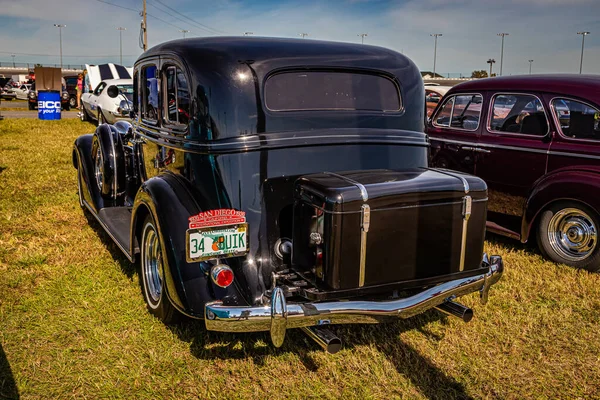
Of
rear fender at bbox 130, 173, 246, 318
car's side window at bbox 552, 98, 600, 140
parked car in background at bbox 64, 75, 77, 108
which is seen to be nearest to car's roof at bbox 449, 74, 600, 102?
car's side window at bbox 552, 98, 600, 140

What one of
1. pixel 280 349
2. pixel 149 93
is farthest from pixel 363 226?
pixel 149 93

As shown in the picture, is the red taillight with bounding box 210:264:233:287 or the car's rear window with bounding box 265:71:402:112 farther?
the car's rear window with bounding box 265:71:402:112

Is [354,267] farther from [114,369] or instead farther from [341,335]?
[114,369]

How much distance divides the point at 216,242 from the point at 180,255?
314mm

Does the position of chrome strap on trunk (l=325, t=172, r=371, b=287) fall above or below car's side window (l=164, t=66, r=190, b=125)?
below

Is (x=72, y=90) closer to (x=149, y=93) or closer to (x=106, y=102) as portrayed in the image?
(x=106, y=102)

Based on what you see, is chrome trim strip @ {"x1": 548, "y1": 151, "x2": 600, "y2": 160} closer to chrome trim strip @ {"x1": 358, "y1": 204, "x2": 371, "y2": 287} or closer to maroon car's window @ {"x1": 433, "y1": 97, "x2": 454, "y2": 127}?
maroon car's window @ {"x1": 433, "y1": 97, "x2": 454, "y2": 127}

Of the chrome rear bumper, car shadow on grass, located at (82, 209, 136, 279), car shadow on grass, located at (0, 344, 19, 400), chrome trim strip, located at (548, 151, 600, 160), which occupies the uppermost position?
chrome trim strip, located at (548, 151, 600, 160)

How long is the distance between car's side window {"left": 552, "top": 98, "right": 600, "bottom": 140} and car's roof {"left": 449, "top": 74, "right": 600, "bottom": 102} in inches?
4.0

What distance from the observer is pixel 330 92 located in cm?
353

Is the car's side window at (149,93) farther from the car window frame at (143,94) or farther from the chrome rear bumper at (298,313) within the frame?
the chrome rear bumper at (298,313)

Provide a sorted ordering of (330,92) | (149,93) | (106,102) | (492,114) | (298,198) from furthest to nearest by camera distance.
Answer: (106,102)
(492,114)
(149,93)
(330,92)
(298,198)

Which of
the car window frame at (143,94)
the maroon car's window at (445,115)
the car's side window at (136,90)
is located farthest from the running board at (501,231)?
the car's side window at (136,90)

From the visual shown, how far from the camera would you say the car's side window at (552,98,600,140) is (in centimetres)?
482
